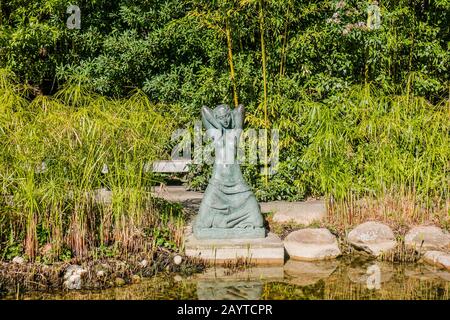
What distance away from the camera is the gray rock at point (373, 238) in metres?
5.61

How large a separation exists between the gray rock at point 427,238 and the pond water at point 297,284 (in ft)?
0.90

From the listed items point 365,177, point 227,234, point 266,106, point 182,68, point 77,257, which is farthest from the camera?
point 182,68

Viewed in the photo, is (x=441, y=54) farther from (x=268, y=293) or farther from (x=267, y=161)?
(x=268, y=293)

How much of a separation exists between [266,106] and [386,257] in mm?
2475

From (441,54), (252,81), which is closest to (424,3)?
(441,54)

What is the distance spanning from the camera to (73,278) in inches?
186

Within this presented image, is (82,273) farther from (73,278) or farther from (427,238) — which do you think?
(427,238)

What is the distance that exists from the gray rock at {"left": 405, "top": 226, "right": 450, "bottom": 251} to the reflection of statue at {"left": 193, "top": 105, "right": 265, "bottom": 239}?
4.49ft

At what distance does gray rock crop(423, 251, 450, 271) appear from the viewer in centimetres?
524

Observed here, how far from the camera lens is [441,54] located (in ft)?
24.3

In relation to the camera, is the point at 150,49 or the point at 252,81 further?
the point at 150,49

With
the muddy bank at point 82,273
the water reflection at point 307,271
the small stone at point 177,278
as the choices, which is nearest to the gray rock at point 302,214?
the water reflection at point 307,271

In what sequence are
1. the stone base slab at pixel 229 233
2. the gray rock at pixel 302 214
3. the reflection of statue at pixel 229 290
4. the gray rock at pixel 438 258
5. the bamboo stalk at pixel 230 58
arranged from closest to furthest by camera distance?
1. the reflection of statue at pixel 229 290
2. the gray rock at pixel 438 258
3. the stone base slab at pixel 229 233
4. the gray rock at pixel 302 214
5. the bamboo stalk at pixel 230 58

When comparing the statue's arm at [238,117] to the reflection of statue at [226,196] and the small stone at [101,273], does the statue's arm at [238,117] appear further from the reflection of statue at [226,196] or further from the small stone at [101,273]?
the small stone at [101,273]
